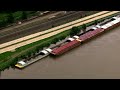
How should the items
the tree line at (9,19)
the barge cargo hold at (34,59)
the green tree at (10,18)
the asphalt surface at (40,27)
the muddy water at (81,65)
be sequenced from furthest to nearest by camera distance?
1. the green tree at (10,18)
2. the tree line at (9,19)
3. the asphalt surface at (40,27)
4. the barge cargo hold at (34,59)
5. the muddy water at (81,65)

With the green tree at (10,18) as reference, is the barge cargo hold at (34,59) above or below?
below

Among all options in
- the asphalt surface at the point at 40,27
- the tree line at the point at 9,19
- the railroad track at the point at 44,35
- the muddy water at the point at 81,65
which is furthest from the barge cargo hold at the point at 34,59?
the tree line at the point at 9,19

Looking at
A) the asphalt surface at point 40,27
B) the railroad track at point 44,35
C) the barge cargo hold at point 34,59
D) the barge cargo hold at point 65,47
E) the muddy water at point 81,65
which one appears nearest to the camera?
the muddy water at point 81,65

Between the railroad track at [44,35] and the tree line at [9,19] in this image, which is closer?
the railroad track at [44,35]

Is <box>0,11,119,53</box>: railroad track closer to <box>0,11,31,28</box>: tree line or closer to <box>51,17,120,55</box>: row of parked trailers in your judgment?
<box>51,17,120,55</box>: row of parked trailers

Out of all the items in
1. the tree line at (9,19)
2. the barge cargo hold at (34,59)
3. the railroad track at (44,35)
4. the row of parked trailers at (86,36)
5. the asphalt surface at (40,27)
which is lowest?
the barge cargo hold at (34,59)

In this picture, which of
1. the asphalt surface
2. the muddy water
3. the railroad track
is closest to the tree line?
the asphalt surface

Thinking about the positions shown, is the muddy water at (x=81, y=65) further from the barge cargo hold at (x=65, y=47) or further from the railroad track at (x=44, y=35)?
the railroad track at (x=44, y=35)
